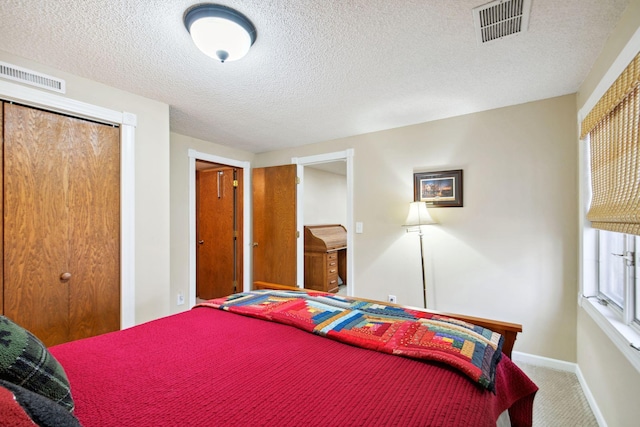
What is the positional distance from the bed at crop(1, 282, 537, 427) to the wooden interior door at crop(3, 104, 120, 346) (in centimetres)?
95

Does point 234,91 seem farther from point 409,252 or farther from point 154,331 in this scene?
point 409,252

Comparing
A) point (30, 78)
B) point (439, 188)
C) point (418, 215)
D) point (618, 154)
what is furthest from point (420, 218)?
point (30, 78)

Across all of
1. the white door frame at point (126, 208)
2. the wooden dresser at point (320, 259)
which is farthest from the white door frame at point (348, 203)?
the white door frame at point (126, 208)

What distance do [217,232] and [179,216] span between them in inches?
39.3

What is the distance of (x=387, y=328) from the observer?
4.91ft

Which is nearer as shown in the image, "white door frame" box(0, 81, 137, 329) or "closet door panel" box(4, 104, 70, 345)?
"closet door panel" box(4, 104, 70, 345)

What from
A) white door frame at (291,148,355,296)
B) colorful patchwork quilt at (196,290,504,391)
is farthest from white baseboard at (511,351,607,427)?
white door frame at (291,148,355,296)

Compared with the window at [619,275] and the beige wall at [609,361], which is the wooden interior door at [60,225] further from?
the window at [619,275]

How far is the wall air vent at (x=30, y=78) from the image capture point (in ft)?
6.04

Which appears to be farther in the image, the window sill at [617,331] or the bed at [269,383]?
the window sill at [617,331]

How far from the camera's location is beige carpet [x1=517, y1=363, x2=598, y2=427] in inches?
73.5

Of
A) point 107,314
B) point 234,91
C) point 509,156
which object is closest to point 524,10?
point 509,156

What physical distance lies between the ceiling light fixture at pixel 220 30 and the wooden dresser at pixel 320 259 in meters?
3.38

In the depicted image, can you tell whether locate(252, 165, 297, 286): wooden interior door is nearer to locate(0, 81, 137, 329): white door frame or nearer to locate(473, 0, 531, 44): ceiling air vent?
locate(0, 81, 137, 329): white door frame
